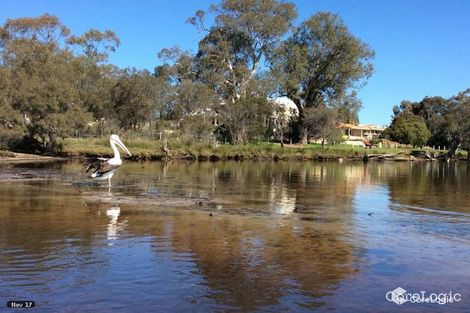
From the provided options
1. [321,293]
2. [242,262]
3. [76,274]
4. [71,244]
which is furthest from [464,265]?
[71,244]

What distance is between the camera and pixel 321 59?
74.6m

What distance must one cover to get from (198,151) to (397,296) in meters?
49.0

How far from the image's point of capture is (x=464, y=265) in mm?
9000

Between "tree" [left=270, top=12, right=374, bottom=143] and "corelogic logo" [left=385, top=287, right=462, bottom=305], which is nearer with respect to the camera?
"corelogic logo" [left=385, top=287, right=462, bottom=305]

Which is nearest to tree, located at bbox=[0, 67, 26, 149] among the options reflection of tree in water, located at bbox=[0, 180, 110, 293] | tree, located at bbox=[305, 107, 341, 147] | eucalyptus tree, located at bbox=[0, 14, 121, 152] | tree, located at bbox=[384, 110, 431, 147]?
eucalyptus tree, located at bbox=[0, 14, 121, 152]

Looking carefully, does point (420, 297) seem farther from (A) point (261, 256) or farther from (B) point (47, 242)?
(B) point (47, 242)

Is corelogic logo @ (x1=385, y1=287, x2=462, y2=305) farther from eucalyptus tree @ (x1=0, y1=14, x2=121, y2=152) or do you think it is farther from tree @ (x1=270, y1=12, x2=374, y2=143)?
tree @ (x1=270, y1=12, x2=374, y2=143)

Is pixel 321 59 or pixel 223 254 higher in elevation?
pixel 321 59

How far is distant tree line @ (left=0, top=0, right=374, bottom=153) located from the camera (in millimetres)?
60312

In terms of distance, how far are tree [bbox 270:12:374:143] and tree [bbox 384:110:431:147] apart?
29.7 metres

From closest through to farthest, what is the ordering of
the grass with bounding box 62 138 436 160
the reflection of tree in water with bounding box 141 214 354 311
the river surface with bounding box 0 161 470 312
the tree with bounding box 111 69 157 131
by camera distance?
the river surface with bounding box 0 161 470 312 → the reflection of tree in water with bounding box 141 214 354 311 → the grass with bounding box 62 138 436 160 → the tree with bounding box 111 69 157 131

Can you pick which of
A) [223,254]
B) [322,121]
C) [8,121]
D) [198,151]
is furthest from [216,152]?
[223,254]

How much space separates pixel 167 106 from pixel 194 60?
437 inches

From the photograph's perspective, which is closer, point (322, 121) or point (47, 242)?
point (47, 242)
